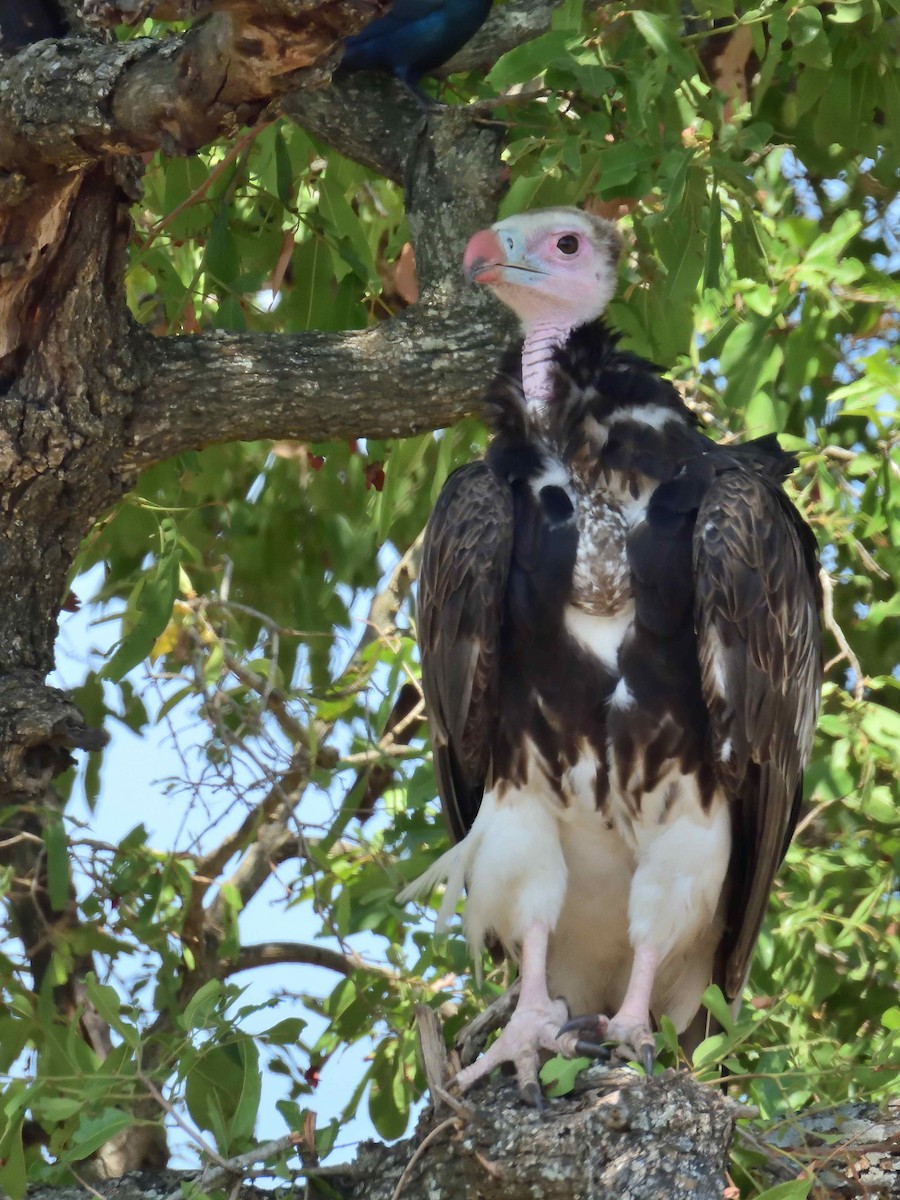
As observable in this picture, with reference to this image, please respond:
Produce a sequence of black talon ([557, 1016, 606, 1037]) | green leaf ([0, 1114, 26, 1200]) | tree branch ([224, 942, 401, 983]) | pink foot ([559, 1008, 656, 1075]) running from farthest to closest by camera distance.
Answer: tree branch ([224, 942, 401, 983]) → black talon ([557, 1016, 606, 1037]) → pink foot ([559, 1008, 656, 1075]) → green leaf ([0, 1114, 26, 1200])

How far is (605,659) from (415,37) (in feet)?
6.64

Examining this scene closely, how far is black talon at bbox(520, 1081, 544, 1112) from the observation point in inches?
130

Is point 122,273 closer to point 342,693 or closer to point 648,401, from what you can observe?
point 648,401

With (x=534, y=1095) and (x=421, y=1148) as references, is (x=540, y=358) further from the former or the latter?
(x=421, y=1148)

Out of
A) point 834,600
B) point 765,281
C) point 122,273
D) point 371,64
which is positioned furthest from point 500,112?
point 834,600

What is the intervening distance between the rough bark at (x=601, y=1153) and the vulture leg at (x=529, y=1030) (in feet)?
0.36

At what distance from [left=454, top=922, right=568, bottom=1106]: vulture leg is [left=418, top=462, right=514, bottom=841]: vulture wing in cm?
47

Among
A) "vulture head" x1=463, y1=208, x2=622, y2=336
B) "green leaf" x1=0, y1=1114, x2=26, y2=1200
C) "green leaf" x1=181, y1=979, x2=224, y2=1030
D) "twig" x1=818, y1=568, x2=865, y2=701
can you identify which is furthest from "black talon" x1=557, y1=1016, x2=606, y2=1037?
"vulture head" x1=463, y1=208, x2=622, y2=336

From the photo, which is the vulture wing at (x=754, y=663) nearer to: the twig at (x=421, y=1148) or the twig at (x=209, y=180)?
the twig at (x=421, y=1148)

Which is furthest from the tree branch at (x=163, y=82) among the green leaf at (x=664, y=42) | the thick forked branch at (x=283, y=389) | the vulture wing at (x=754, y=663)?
the vulture wing at (x=754, y=663)

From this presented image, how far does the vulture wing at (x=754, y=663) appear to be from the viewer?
13.2 ft

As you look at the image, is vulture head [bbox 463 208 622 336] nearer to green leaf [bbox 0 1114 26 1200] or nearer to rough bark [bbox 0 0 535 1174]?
rough bark [bbox 0 0 535 1174]

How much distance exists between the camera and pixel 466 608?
414cm

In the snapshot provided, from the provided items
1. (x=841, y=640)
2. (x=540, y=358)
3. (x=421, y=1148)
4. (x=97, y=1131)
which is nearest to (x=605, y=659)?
(x=540, y=358)
